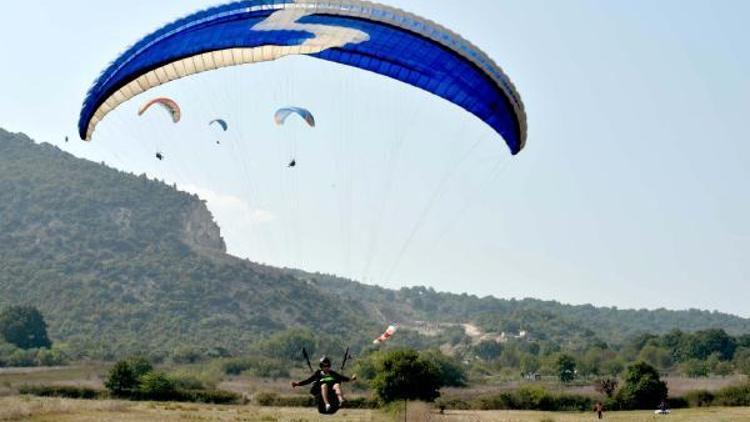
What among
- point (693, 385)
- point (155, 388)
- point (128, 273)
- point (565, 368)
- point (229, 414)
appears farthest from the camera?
point (128, 273)

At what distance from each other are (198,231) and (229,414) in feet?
488

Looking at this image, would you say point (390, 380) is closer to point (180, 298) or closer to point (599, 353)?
point (599, 353)

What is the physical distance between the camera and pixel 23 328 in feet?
371

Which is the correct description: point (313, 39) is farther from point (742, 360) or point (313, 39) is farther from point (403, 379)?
point (742, 360)

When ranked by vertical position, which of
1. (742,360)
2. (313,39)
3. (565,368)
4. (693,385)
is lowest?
(693,385)

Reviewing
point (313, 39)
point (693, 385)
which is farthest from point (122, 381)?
point (693, 385)

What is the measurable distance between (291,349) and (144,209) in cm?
7739

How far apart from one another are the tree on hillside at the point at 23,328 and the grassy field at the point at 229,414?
206 feet

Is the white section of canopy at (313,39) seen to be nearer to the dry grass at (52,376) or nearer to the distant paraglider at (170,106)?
the distant paraglider at (170,106)

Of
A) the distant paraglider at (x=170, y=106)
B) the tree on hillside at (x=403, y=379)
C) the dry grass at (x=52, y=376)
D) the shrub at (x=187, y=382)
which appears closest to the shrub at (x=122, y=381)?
the dry grass at (x=52, y=376)

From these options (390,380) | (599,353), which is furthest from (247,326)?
(390,380)

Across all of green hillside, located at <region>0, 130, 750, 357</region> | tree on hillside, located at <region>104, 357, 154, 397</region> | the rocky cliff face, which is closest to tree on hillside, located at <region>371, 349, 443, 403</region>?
tree on hillside, located at <region>104, 357, 154, 397</region>

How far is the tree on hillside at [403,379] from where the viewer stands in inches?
2034

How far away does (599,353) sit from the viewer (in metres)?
135
